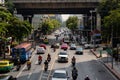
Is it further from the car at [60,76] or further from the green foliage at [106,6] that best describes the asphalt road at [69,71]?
the green foliage at [106,6]

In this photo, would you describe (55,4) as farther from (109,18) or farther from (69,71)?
(69,71)

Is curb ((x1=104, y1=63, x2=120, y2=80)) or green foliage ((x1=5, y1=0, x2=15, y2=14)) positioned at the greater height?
green foliage ((x1=5, y1=0, x2=15, y2=14))

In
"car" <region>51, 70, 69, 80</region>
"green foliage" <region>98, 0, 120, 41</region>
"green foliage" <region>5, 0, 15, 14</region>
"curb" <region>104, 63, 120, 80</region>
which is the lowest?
"curb" <region>104, 63, 120, 80</region>

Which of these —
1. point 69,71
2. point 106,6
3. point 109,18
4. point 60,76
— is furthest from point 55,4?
point 60,76

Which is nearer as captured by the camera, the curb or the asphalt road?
the asphalt road

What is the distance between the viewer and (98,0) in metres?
103

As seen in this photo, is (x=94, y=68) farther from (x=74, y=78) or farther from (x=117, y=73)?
(x=74, y=78)

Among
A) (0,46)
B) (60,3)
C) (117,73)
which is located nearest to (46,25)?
(60,3)

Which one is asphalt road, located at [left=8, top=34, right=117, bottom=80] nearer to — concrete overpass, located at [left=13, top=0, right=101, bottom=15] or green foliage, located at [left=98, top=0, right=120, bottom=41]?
green foliage, located at [left=98, top=0, right=120, bottom=41]

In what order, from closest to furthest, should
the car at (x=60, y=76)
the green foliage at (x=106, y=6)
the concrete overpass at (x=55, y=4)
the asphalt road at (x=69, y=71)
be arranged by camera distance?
1. the car at (x=60, y=76)
2. the asphalt road at (x=69, y=71)
3. the green foliage at (x=106, y=6)
4. the concrete overpass at (x=55, y=4)

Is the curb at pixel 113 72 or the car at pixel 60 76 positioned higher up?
the car at pixel 60 76

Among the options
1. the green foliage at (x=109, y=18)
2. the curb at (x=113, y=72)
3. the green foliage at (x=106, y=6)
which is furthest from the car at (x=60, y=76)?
the green foliage at (x=106, y=6)

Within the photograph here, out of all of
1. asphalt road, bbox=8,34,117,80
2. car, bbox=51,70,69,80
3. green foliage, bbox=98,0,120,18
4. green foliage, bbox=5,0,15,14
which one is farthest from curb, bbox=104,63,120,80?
green foliage, bbox=5,0,15,14

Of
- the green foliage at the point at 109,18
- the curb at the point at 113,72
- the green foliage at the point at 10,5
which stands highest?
the green foliage at the point at 10,5
